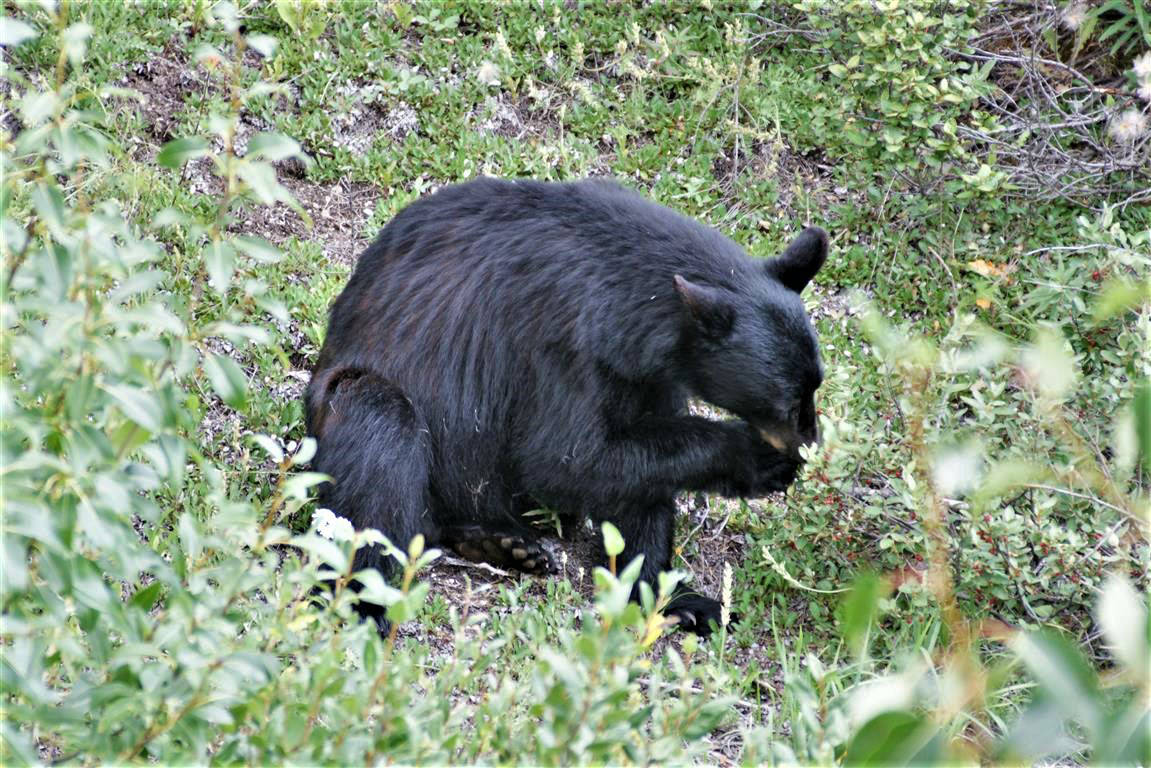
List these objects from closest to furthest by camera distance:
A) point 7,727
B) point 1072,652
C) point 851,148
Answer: point 1072,652, point 7,727, point 851,148

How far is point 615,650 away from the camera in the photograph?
7.85ft

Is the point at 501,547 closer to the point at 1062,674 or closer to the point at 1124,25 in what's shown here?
the point at 1062,674

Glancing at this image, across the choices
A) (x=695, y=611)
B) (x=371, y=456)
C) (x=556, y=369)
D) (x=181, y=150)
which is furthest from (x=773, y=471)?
(x=181, y=150)

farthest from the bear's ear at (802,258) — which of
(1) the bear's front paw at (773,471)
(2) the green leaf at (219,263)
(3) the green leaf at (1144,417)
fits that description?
(3) the green leaf at (1144,417)

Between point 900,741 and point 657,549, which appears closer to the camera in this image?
point 900,741

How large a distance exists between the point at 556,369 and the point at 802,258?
1.02m

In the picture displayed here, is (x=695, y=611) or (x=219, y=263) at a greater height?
(x=219, y=263)

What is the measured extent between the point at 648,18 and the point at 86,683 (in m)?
6.03

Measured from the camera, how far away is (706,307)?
15.1ft

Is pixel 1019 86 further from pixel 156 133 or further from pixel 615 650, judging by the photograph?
pixel 615 650

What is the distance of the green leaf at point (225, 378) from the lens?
2348mm

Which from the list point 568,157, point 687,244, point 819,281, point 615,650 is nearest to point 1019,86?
point 819,281

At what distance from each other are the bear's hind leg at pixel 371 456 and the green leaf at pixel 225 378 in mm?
2229

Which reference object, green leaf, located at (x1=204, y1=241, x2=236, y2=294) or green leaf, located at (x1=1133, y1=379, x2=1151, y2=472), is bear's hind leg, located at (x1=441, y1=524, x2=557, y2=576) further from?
green leaf, located at (x1=1133, y1=379, x2=1151, y2=472)
